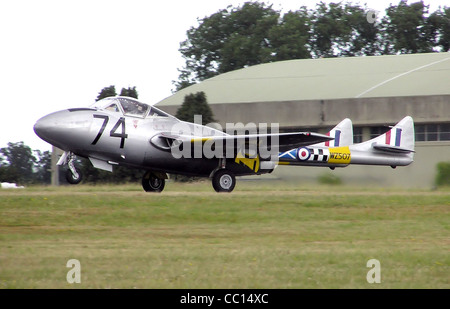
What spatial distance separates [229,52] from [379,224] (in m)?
66.0

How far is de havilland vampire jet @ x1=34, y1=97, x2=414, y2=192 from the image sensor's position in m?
18.4

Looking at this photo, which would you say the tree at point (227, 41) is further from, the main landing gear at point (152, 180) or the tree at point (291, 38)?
the main landing gear at point (152, 180)

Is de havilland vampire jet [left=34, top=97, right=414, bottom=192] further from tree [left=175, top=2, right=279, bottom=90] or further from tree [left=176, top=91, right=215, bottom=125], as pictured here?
tree [left=175, top=2, right=279, bottom=90]

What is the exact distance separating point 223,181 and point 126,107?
3.46 meters

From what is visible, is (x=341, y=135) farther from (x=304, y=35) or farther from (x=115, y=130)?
(x=304, y=35)

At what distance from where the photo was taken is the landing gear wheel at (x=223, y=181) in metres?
20.3

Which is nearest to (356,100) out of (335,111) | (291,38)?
(335,111)

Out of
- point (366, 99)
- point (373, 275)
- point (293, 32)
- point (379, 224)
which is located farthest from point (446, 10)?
point (373, 275)

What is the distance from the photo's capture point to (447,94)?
119ft

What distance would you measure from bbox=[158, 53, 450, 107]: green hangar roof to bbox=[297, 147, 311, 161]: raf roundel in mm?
18170

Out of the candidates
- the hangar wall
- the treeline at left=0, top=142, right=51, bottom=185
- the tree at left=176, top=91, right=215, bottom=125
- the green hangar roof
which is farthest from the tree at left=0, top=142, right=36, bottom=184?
the tree at left=176, top=91, right=215, bottom=125

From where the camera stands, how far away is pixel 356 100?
125ft

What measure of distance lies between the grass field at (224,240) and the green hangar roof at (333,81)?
866 inches

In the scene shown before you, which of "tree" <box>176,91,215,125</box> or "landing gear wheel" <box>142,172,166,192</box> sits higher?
"tree" <box>176,91,215,125</box>
